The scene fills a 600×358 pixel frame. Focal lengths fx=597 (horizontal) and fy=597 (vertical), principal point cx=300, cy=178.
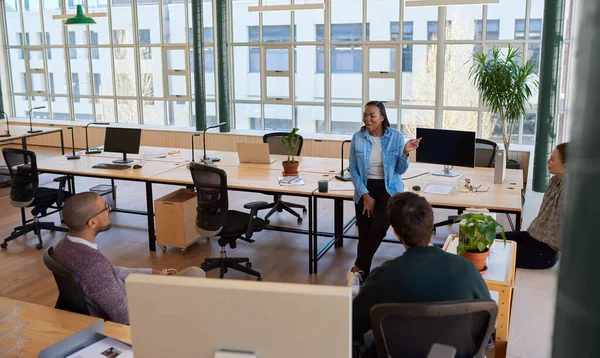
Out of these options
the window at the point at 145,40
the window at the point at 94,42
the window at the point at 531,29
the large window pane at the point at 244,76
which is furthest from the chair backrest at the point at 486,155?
the window at the point at 94,42

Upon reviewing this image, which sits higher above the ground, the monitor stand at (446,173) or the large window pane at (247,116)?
the large window pane at (247,116)

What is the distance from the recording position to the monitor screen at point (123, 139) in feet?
22.1

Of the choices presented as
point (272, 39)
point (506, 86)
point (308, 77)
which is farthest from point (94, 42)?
point (506, 86)

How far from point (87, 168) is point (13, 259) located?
1.24 meters

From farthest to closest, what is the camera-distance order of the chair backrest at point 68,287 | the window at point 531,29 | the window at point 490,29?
the window at point 490,29 < the window at point 531,29 < the chair backrest at point 68,287

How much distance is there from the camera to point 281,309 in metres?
1.41

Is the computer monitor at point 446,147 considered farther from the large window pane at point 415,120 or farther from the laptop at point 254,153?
the large window pane at point 415,120

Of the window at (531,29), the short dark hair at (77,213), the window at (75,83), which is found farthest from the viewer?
the window at (75,83)

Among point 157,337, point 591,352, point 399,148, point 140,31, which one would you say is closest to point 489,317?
point 157,337

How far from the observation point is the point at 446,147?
17.9 ft

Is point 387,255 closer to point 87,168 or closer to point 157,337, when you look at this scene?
point 87,168

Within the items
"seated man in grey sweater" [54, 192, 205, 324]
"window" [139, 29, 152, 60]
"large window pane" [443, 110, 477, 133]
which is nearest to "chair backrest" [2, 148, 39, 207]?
"seated man in grey sweater" [54, 192, 205, 324]

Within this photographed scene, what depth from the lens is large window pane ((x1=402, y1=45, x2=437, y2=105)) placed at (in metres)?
9.44

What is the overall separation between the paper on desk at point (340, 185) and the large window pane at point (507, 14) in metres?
4.81
